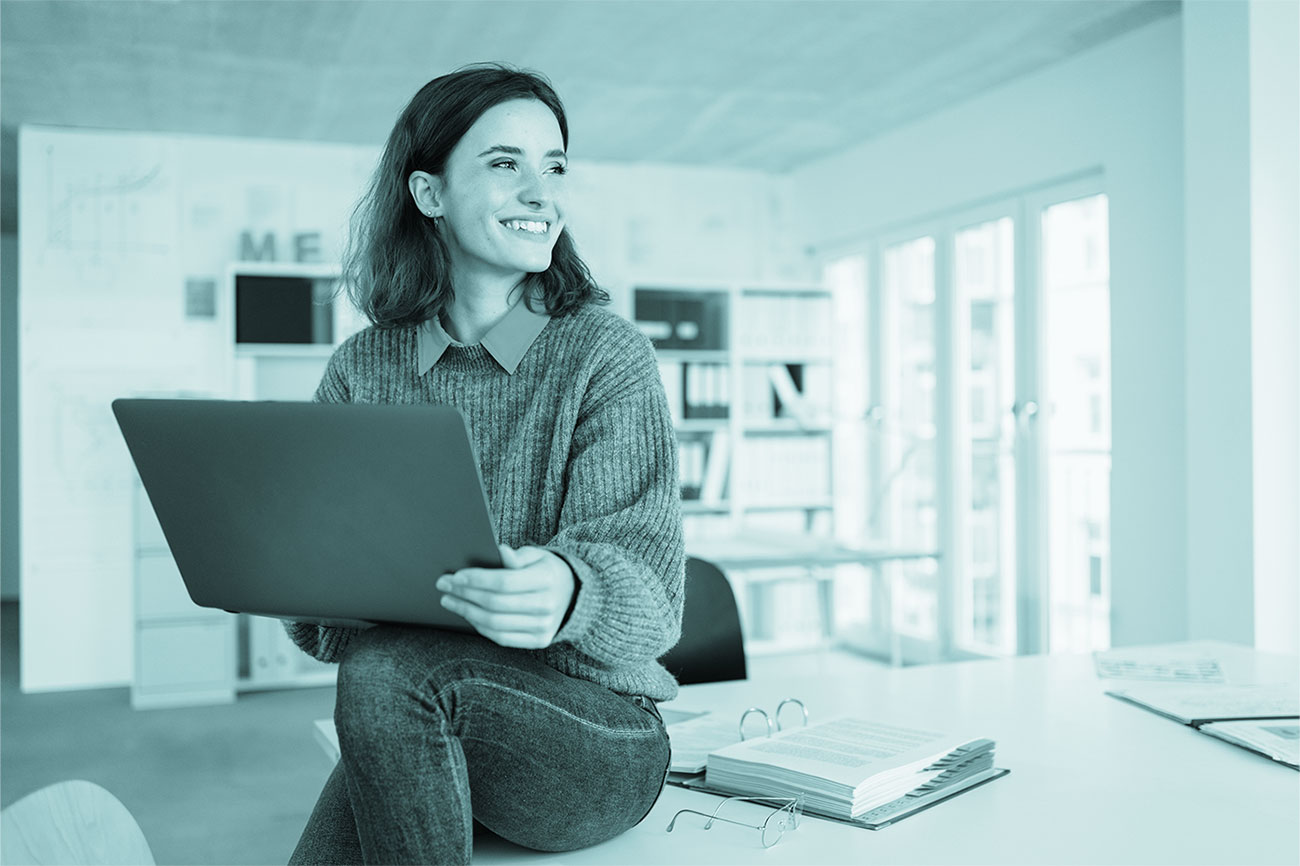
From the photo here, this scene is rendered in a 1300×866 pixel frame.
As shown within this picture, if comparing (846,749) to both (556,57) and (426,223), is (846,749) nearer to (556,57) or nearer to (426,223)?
(426,223)

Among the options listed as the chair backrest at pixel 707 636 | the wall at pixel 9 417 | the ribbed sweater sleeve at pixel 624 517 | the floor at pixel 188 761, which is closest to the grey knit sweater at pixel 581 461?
the ribbed sweater sleeve at pixel 624 517

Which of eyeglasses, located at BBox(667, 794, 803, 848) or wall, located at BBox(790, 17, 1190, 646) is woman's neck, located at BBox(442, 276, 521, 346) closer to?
eyeglasses, located at BBox(667, 794, 803, 848)

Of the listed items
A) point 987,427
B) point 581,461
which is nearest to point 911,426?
point 987,427

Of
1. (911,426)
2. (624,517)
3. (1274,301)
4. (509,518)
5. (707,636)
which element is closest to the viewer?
(624,517)

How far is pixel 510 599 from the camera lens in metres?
0.97

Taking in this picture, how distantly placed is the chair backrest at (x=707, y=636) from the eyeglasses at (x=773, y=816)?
0.95 m

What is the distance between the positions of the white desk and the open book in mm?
26

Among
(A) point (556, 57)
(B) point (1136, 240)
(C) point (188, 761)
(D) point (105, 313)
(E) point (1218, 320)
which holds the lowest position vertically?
(C) point (188, 761)

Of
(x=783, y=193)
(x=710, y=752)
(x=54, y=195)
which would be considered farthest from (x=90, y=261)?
(x=710, y=752)

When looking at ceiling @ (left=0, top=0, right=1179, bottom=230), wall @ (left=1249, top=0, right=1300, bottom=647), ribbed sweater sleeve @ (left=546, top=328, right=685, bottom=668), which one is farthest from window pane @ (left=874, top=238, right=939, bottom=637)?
ribbed sweater sleeve @ (left=546, top=328, right=685, bottom=668)

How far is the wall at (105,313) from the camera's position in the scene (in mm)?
5332

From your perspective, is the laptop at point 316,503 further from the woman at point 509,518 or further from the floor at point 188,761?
the floor at point 188,761

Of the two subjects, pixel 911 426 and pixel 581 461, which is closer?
pixel 581 461

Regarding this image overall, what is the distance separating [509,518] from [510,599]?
33 cm
